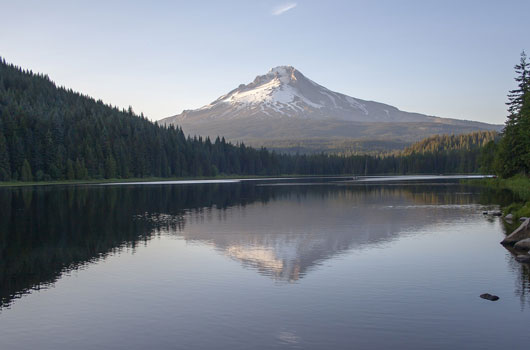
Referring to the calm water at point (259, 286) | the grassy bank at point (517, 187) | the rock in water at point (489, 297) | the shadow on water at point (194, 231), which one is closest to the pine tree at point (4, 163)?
the shadow on water at point (194, 231)

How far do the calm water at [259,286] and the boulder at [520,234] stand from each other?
1152 mm

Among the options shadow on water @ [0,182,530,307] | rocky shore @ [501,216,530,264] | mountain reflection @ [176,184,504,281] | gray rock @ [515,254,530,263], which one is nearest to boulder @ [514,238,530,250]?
rocky shore @ [501,216,530,264]

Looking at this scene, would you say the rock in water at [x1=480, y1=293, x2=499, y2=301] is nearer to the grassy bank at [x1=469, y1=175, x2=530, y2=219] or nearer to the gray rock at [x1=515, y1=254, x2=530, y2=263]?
the gray rock at [x1=515, y1=254, x2=530, y2=263]

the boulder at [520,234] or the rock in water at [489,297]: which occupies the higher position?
the boulder at [520,234]

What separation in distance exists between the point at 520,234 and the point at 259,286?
22273mm

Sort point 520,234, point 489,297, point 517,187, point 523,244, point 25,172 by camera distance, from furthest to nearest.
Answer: point 25,172, point 517,187, point 520,234, point 523,244, point 489,297

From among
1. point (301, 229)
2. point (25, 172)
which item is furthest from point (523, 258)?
point (25, 172)

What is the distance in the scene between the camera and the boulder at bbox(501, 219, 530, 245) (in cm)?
3616

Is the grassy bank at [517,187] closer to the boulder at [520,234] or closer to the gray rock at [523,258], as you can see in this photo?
the boulder at [520,234]

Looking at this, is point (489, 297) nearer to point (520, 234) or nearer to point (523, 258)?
point (523, 258)

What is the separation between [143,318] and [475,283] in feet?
55.0

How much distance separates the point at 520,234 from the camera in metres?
36.6

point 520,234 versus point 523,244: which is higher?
point 520,234

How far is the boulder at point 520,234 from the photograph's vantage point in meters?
36.2
